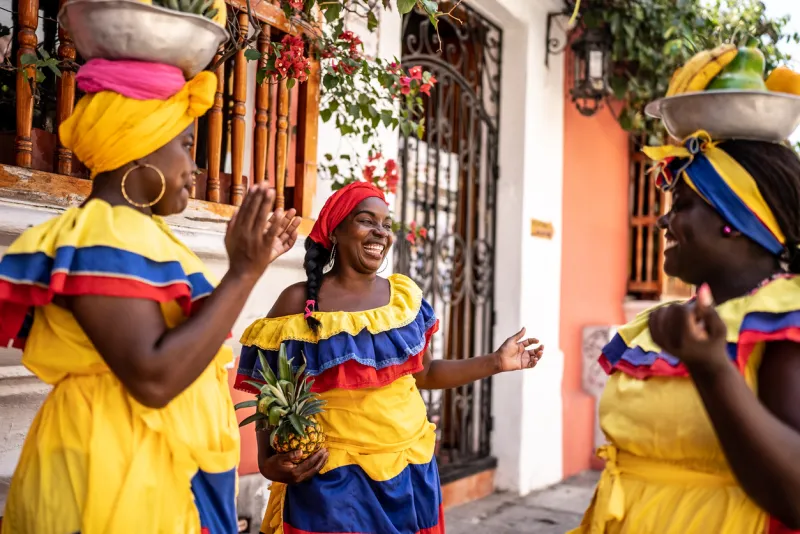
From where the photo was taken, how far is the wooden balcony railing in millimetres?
2977

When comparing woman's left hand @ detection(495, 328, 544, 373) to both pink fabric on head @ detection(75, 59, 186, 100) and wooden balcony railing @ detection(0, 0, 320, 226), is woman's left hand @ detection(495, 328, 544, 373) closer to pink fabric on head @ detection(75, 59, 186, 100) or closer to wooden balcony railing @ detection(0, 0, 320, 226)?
wooden balcony railing @ detection(0, 0, 320, 226)

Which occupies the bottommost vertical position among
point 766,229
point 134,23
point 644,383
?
point 644,383

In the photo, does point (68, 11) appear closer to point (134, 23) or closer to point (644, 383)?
point (134, 23)

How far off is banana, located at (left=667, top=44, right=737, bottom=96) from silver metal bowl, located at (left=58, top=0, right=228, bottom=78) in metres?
1.16

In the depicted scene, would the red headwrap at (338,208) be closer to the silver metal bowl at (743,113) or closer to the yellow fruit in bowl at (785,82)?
the silver metal bowl at (743,113)

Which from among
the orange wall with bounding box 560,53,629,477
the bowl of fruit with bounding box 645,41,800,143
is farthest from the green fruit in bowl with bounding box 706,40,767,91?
the orange wall with bounding box 560,53,629,477

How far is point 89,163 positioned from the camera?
6.10ft

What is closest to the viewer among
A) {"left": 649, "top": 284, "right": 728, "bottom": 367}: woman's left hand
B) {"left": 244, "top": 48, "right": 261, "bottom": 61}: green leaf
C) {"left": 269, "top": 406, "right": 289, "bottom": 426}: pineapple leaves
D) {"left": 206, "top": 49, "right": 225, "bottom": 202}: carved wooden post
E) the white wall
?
{"left": 649, "top": 284, "right": 728, "bottom": 367}: woman's left hand

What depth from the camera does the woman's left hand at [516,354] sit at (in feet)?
10.7

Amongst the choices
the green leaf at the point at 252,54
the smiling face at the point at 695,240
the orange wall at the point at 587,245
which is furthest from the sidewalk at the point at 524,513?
the smiling face at the point at 695,240

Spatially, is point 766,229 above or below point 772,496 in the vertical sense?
above

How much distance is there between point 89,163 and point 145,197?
150 mm

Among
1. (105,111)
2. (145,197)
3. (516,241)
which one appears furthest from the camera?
(516,241)

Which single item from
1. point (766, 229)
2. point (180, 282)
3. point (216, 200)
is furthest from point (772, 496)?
point (216, 200)
